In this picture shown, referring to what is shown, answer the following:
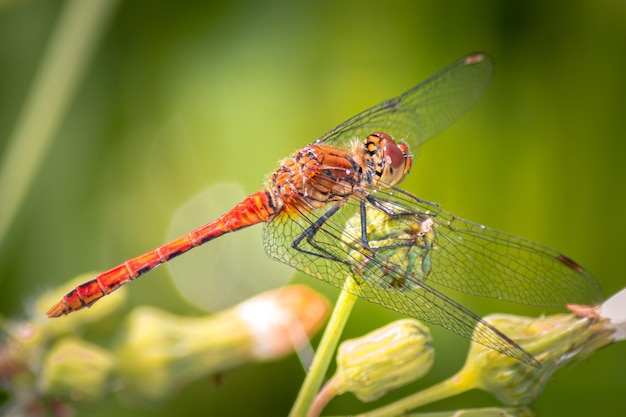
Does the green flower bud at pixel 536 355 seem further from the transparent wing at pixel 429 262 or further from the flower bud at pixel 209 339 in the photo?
the flower bud at pixel 209 339

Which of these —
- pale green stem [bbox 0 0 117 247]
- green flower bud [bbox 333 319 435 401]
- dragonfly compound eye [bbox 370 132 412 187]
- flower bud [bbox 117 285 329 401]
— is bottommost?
green flower bud [bbox 333 319 435 401]

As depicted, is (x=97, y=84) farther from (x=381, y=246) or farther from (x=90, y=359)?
(x=381, y=246)

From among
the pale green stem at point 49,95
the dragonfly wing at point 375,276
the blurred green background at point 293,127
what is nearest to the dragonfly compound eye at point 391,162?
the dragonfly wing at point 375,276

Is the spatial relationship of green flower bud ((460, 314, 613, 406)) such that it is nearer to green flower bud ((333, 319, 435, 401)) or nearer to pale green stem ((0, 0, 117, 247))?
green flower bud ((333, 319, 435, 401))

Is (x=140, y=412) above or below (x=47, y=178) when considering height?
below

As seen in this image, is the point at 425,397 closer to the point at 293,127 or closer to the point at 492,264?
the point at 492,264

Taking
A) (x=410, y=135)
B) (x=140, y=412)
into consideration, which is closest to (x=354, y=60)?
(x=410, y=135)

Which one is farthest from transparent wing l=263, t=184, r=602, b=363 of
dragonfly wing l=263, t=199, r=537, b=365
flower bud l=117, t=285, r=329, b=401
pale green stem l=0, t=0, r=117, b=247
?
pale green stem l=0, t=0, r=117, b=247
